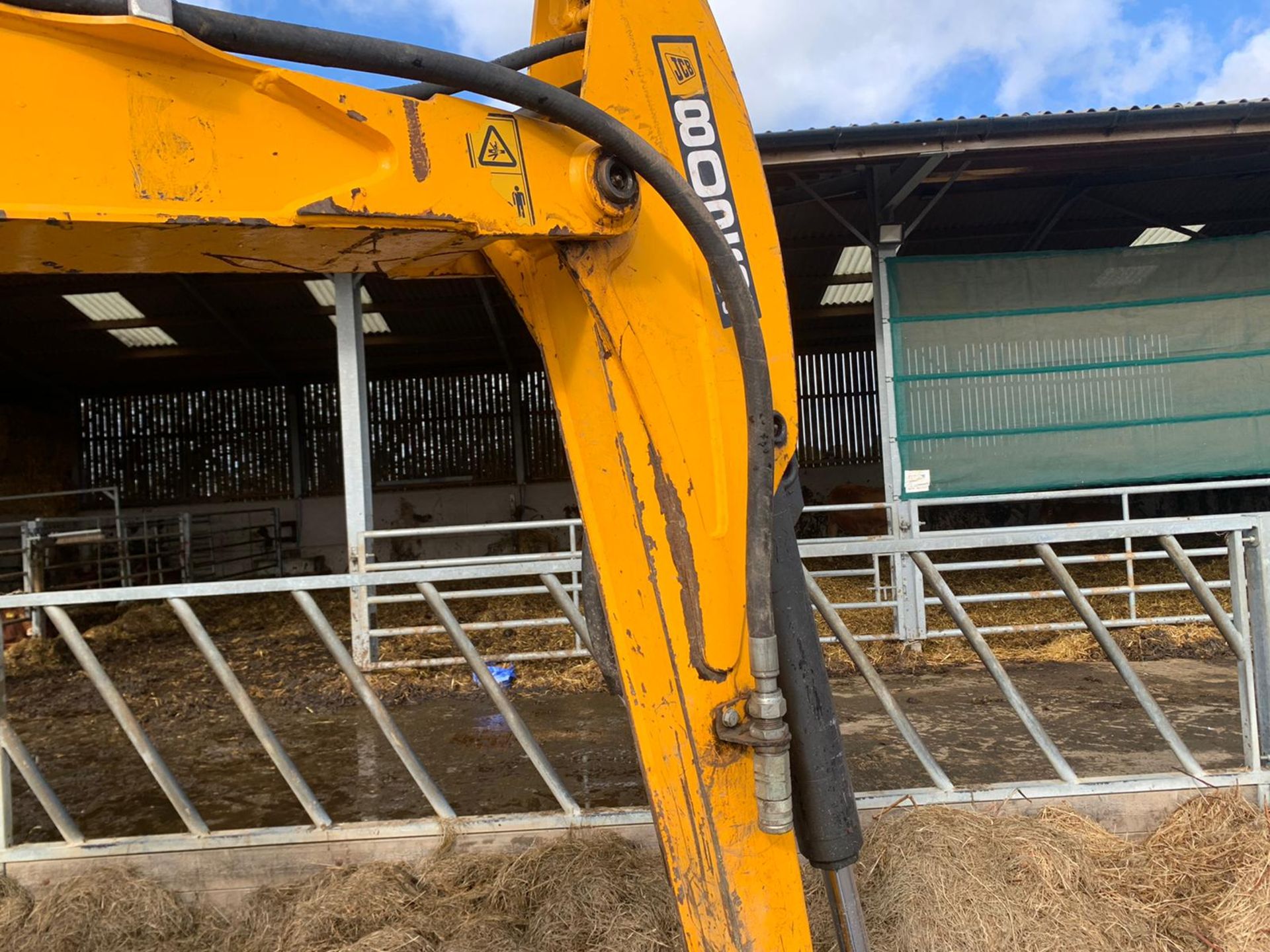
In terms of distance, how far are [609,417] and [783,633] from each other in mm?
547

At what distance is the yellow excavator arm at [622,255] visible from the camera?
115 centimetres

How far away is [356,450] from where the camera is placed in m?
6.92

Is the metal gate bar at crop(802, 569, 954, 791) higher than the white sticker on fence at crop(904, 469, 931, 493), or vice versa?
the white sticker on fence at crop(904, 469, 931, 493)

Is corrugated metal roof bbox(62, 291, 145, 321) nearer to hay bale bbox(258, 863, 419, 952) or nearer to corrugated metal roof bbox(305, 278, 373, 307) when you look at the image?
corrugated metal roof bbox(305, 278, 373, 307)

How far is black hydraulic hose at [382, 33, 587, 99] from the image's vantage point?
1.57 metres

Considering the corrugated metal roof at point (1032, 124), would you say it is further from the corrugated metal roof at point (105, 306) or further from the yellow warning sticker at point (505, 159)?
the corrugated metal roof at point (105, 306)

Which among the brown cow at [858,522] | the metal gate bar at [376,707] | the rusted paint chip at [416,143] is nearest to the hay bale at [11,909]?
the metal gate bar at [376,707]

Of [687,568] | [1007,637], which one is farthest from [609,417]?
[1007,637]

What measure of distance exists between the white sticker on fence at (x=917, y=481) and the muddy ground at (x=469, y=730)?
1.34m

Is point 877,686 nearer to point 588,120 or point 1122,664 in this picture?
point 1122,664

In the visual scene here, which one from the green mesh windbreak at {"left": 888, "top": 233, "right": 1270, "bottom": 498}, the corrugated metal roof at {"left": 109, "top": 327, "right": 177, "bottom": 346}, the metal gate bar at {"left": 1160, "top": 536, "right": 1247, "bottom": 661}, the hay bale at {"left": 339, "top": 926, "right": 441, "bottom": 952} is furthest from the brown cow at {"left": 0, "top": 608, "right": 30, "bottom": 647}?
the metal gate bar at {"left": 1160, "top": 536, "right": 1247, "bottom": 661}

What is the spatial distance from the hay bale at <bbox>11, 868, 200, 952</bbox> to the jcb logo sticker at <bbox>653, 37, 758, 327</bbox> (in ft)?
8.53

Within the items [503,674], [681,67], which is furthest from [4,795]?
[503,674]

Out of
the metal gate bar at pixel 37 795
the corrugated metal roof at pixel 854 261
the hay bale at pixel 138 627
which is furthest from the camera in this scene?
the corrugated metal roof at pixel 854 261
